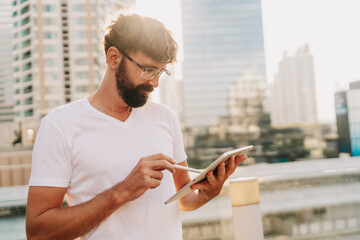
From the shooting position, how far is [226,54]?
6281cm

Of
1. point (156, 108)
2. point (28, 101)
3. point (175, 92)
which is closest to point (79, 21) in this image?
point (28, 101)

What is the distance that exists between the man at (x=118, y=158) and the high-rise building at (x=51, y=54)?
4051cm

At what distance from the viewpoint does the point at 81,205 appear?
96cm

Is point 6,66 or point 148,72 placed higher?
point 6,66

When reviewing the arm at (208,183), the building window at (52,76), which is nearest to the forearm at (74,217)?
the arm at (208,183)

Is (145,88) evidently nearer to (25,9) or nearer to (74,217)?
(74,217)

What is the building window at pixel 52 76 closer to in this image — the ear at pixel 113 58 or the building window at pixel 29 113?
the building window at pixel 29 113

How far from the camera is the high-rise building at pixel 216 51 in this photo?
60594 mm

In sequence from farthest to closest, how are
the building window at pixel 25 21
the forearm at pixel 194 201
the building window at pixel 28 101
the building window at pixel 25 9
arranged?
the building window at pixel 25 21 < the building window at pixel 25 9 < the building window at pixel 28 101 < the forearm at pixel 194 201

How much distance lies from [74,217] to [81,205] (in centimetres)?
4

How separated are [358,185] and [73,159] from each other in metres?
5.08

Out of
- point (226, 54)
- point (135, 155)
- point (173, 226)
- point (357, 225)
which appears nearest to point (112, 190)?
point (135, 155)

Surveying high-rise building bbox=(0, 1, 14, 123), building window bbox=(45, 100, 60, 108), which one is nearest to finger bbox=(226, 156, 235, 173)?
building window bbox=(45, 100, 60, 108)

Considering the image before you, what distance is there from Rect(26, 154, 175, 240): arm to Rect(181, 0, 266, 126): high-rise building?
192 feet
